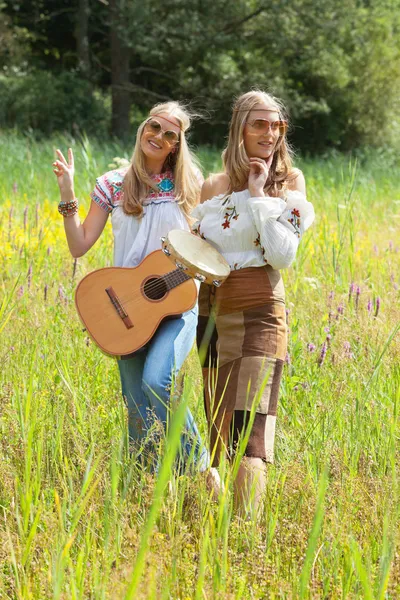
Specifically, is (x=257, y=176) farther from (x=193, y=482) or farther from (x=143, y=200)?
(x=193, y=482)

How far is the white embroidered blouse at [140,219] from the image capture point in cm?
289

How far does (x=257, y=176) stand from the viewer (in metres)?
2.62

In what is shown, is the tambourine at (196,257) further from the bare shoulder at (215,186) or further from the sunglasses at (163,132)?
the sunglasses at (163,132)

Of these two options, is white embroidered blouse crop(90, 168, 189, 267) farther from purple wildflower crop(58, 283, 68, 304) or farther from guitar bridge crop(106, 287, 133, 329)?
purple wildflower crop(58, 283, 68, 304)

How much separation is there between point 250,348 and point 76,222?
0.84m

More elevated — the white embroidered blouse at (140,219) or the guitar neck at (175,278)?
the white embroidered blouse at (140,219)

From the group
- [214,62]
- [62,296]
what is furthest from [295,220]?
[214,62]

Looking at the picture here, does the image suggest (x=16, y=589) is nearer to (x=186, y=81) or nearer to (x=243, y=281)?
(x=243, y=281)

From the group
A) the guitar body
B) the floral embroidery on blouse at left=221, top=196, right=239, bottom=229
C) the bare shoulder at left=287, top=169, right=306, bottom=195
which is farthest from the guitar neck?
the bare shoulder at left=287, top=169, right=306, bottom=195

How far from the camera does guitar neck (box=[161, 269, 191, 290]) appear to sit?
8.95ft

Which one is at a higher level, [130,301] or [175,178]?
[175,178]

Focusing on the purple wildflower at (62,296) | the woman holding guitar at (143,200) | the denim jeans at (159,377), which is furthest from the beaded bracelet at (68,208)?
the purple wildflower at (62,296)

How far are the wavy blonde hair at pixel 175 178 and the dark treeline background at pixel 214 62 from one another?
16586 millimetres

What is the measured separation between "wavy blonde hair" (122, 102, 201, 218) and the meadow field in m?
0.57
